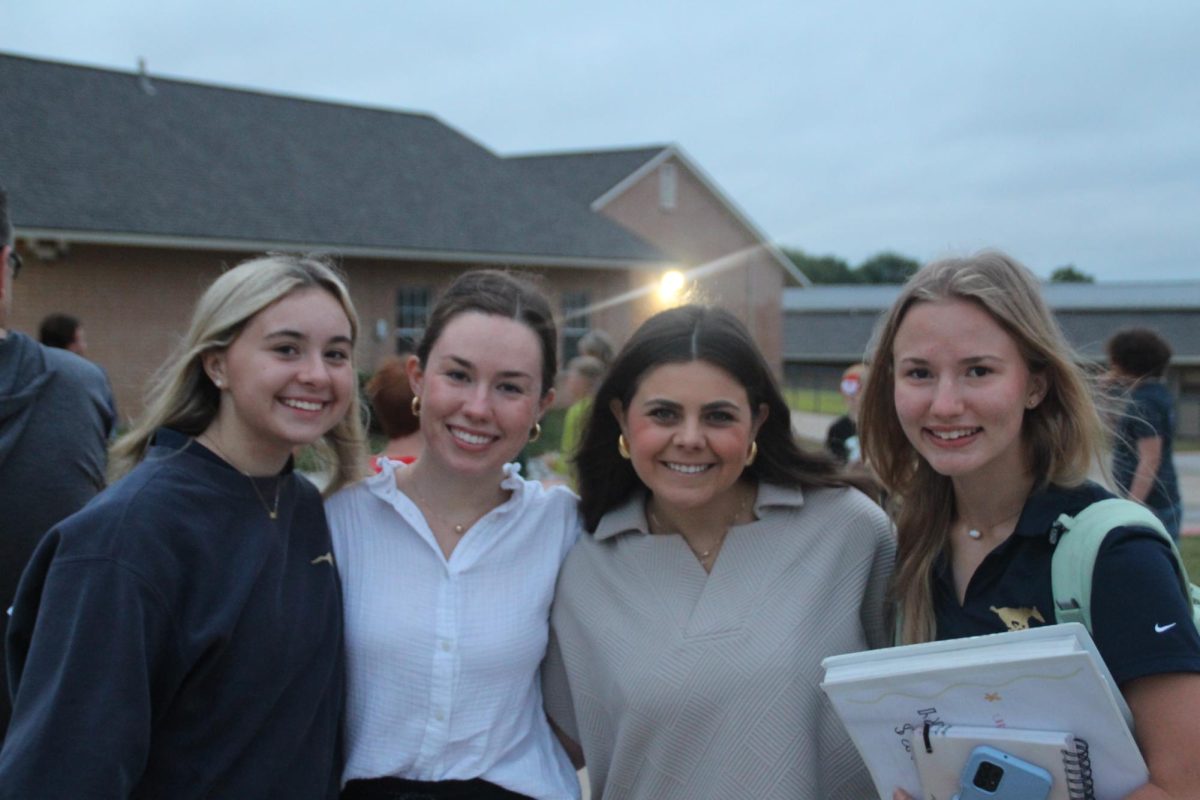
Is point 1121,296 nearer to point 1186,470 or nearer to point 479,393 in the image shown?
point 1186,470

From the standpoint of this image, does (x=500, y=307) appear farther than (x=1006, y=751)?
Yes

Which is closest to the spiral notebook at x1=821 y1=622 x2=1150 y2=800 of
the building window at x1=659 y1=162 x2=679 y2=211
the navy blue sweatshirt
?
the navy blue sweatshirt

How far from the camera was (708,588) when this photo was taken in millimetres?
2650

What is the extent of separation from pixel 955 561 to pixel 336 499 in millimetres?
1526

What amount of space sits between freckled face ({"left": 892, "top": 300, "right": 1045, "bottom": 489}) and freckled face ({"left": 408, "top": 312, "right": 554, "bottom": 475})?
3.12ft

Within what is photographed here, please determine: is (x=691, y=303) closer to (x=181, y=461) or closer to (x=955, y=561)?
(x=955, y=561)

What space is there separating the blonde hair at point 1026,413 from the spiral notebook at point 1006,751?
15.8 inches

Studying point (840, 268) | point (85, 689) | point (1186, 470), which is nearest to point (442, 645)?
point (85, 689)

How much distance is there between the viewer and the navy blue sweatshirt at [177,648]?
6.47 ft

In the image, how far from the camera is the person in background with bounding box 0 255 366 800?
6.50 feet

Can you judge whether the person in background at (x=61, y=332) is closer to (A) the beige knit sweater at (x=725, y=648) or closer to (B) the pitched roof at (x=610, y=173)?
(A) the beige knit sweater at (x=725, y=648)

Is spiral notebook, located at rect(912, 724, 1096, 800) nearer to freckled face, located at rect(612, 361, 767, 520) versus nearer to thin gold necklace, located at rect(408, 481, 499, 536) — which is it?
freckled face, located at rect(612, 361, 767, 520)

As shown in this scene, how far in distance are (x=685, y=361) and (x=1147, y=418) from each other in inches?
182

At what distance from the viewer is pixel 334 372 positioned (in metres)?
2.52
